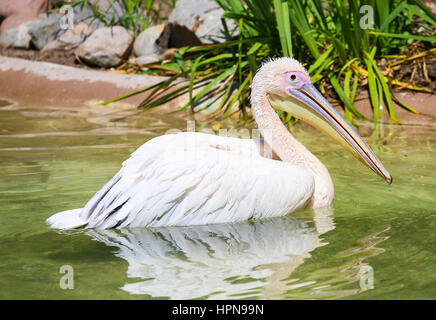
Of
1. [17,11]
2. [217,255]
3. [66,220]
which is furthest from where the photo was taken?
[17,11]

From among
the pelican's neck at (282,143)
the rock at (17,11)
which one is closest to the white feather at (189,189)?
the pelican's neck at (282,143)

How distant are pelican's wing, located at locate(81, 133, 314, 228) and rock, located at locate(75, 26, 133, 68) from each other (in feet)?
17.4

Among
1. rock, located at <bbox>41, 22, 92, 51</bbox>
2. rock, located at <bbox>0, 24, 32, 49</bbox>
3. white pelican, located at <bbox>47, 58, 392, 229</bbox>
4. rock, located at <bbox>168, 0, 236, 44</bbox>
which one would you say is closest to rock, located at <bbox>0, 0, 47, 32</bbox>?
rock, located at <bbox>0, 24, 32, 49</bbox>

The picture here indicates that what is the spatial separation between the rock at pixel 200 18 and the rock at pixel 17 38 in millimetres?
2244

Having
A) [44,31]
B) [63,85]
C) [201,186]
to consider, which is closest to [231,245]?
[201,186]

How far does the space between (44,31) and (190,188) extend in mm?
7397

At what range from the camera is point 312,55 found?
6.62 meters

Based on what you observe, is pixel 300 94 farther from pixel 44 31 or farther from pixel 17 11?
pixel 17 11

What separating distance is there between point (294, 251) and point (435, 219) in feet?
2.95

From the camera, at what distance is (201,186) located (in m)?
3.46

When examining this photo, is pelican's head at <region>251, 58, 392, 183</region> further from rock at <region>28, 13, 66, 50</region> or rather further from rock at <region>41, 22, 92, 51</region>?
rock at <region>28, 13, 66, 50</region>

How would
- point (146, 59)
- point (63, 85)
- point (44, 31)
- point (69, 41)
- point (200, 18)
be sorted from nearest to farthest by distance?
point (63, 85) < point (146, 59) < point (200, 18) < point (69, 41) < point (44, 31)

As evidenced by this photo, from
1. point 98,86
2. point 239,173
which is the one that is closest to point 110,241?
point 239,173
